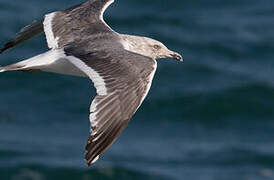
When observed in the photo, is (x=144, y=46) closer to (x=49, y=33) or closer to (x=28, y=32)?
(x=49, y=33)

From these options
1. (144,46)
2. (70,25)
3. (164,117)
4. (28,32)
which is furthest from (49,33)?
(164,117)

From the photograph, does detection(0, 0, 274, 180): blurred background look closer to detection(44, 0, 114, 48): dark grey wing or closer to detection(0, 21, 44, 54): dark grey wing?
detection(0, 21, 44, 54): dark grey wing

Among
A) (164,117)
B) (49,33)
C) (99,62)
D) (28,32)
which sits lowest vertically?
(164,117)

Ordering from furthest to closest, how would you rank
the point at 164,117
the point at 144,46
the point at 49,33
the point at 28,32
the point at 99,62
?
1. the point at 164,117
2. the point at 28,32
3. the point at 144,46
4. the point at 49,33
5. the point at 99,62

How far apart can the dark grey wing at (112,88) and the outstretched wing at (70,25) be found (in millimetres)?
806

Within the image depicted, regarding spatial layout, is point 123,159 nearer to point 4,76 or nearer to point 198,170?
point 198,170

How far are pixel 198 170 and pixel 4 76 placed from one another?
403cm

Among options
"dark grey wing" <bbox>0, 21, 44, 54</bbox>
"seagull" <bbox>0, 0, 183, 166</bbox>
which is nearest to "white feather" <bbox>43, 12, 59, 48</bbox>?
"seagull" <bbox>0, 0, 183, 166</bbox>

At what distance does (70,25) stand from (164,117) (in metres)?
7.25

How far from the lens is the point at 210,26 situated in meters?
18.6

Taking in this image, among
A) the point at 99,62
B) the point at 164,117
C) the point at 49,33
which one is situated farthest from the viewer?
the point at 164,117

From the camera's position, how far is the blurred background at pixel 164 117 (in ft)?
48.9

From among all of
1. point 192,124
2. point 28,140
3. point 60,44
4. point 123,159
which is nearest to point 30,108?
point 28,140

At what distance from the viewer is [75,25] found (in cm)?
869
